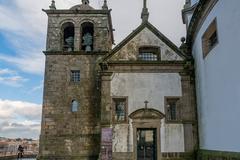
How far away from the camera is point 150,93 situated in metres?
15.5

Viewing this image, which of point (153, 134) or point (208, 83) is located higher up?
point (208, 83)

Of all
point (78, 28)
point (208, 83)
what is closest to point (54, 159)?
point (78, 28)

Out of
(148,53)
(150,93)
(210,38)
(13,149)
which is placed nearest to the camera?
(210,38)

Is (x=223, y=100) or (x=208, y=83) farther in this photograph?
(x=208, y=83)

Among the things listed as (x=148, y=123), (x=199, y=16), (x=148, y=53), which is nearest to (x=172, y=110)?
(x=148, y=123)

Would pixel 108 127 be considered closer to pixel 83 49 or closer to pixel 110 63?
pixel 110 63

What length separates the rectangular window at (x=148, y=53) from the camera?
16531 millimetres

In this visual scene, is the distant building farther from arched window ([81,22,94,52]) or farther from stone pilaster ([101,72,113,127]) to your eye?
stone pilaster ([101,72,113,127])

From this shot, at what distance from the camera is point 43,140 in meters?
17.2

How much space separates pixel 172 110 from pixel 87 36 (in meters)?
7.93

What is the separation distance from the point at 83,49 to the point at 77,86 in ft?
8.98

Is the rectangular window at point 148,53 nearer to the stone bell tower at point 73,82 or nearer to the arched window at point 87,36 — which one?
the stone bell tower at point 73,82

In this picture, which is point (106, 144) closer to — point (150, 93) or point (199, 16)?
point (150, 93)

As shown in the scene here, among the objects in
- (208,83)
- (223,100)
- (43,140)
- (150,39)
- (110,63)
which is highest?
(150,39)
